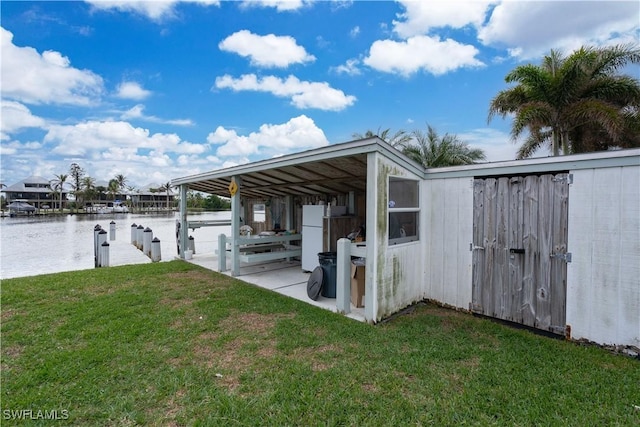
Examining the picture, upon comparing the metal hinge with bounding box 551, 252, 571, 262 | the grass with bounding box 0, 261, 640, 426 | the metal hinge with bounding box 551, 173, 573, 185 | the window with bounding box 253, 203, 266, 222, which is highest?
the metal hinge with bounding box 551, 173, 573, 185

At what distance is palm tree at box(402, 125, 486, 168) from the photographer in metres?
15.6

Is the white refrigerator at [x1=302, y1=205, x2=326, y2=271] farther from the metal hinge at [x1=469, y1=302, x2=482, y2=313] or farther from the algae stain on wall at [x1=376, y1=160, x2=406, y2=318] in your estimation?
the metal hinge at [x1=469, y1=302, x2=482, y2=313]

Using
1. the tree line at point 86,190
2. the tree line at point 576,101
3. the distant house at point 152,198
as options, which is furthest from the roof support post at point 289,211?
the distant house at point 152,198

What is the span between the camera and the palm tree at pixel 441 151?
51.2 feet

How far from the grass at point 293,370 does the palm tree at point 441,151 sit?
1286cm

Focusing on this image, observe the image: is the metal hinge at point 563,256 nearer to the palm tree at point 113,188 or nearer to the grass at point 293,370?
the grass at point 293,370

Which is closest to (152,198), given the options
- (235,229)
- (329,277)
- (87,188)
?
(87,188)

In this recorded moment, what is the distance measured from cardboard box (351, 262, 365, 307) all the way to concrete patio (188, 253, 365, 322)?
0.11 metres

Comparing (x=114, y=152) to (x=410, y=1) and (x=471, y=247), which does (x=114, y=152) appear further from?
(x=471, y=247)

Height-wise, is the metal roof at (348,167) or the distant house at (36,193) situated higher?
the distant house at (36,193)

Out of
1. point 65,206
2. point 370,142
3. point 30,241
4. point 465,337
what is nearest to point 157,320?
point 370,142

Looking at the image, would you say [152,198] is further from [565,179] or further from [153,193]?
[565,179]

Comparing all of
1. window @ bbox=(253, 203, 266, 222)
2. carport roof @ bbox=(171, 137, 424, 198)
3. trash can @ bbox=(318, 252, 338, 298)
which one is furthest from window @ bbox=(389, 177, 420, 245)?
window @ bbox=(253, 203, 266, 222)

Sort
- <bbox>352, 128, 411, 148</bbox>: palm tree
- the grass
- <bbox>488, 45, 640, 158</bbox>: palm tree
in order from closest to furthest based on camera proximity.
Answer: the grass < <bbox>488, 45, 640, 158</bbox>: palm tree < <bbox>352, 128, 411, 148</bbox>: palm tree
